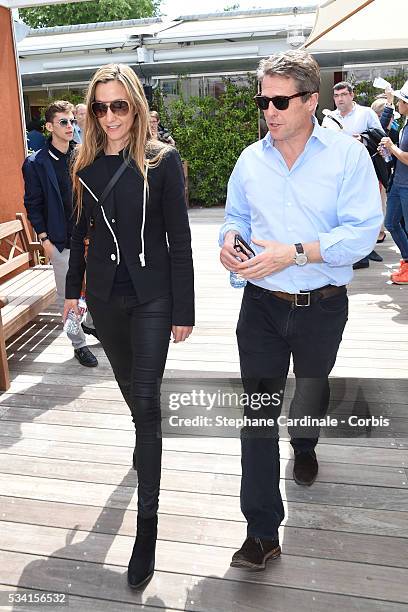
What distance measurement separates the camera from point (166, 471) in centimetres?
332

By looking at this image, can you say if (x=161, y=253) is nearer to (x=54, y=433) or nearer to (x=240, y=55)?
(x=54, y=433)

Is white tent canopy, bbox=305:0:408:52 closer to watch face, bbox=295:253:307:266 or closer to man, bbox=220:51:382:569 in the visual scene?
man, bbox=220:51:382:569

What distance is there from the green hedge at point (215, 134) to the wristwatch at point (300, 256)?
11.6 metres

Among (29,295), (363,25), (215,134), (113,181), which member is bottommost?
(29,295)

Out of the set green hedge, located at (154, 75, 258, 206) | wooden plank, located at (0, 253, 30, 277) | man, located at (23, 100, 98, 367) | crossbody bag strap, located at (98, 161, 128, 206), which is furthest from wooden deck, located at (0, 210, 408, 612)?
green hedge, located at (154, 75, 258, 206)

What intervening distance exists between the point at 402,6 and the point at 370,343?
2563mm

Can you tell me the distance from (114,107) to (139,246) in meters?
0.56

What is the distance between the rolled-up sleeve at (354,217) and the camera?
87.0 inches

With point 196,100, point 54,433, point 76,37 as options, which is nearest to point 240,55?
point 196,100

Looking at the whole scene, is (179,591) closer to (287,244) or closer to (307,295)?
(307,295)

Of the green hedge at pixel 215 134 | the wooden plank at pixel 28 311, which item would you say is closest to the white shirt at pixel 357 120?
the wooden plank at pixel 28 311

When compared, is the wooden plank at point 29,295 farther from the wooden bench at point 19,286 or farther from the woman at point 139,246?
the woman at point 139,246

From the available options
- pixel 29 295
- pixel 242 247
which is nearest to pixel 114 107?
pixel 242 247

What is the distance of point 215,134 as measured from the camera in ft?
45.1
